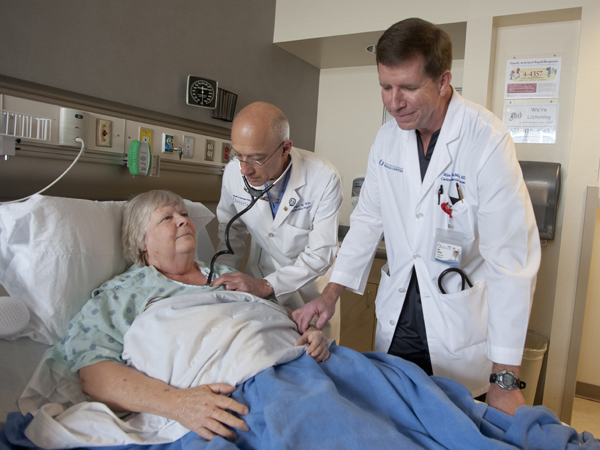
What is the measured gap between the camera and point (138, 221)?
1578mm

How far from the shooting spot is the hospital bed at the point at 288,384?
0.92 meters

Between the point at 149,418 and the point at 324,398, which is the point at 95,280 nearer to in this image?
the point at 149,418

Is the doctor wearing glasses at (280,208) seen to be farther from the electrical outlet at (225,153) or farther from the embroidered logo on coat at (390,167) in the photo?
the electrical outlet at (225,153)

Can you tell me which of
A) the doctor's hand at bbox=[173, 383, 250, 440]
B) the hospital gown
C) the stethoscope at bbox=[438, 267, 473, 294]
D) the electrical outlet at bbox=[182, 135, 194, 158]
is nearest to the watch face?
the stethoscope at bbox=[438, 267, 473, 294]

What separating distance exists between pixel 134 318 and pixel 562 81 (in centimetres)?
238

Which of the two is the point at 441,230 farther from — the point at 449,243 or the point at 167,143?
the point at 167,143

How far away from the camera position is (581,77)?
7.35ft

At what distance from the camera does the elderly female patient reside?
103 centimetres

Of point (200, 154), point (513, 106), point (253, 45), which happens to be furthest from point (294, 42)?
point (513, 106)

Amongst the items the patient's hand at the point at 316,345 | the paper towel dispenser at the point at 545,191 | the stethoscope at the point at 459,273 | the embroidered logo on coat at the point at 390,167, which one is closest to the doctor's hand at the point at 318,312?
the patient's hand at the point at 316,345

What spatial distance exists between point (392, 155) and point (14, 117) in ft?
4.23

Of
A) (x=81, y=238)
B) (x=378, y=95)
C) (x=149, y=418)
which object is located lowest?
(x=149, y=418)

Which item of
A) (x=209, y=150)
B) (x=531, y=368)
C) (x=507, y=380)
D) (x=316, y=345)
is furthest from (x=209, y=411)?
(x=531, y=368)

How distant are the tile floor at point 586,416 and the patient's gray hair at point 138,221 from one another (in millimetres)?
2398
